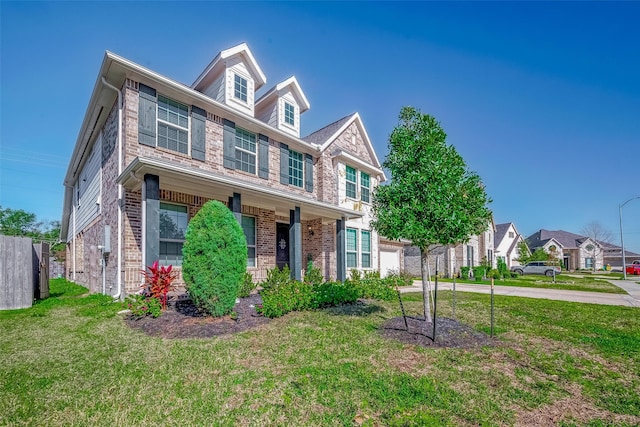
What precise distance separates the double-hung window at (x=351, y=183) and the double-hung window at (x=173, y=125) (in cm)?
799

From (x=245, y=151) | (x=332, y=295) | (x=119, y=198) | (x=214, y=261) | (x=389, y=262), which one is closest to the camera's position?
(x=214, y=261)

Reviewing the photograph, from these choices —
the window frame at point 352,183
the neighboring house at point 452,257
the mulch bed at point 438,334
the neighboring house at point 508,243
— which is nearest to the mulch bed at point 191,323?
the mulch bed at point 438,334

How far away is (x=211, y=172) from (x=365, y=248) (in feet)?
29.2

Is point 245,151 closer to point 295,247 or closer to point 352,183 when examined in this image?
point 295,247

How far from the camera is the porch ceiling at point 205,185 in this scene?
686 cm

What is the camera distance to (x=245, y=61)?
11.4 metres

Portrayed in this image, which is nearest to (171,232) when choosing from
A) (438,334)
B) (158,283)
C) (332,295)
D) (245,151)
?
(158,283)

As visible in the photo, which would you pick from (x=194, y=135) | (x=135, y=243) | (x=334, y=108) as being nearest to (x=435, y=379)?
(x=135, y=243)

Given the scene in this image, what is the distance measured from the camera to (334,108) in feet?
59.2

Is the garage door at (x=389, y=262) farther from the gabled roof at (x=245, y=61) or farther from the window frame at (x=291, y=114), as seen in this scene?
the gabled roof at (x=245, y=61)

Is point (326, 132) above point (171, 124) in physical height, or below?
above

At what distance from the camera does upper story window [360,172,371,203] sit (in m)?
15.6

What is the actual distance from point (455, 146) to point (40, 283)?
42.4 ft

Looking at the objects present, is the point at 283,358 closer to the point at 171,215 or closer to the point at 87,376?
the point at 87,376
